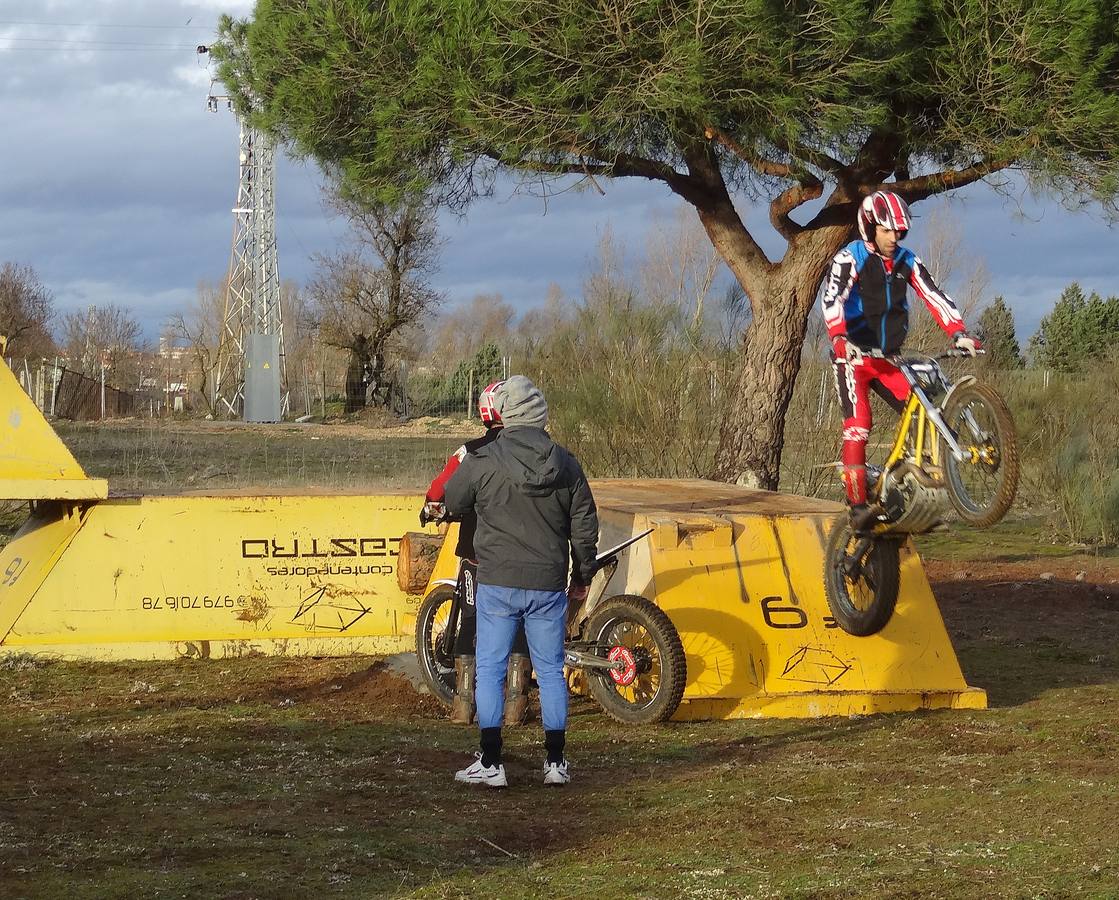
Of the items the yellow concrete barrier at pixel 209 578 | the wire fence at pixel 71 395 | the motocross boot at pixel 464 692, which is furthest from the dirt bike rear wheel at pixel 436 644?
the wire fence at pixel 71 395

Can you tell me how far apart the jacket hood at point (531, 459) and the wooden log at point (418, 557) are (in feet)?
10.9

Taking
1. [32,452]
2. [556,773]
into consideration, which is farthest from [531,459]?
[32,452]

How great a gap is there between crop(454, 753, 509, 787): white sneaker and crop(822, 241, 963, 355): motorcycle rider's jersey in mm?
2928

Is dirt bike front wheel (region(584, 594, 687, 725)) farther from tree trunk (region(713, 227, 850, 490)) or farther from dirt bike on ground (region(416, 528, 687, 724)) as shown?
tree trunk (region(713, 227, 850, 490))

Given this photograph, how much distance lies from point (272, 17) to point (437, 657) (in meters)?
9.84

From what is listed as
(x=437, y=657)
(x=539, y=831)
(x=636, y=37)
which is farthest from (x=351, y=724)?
(x=636, y=37)

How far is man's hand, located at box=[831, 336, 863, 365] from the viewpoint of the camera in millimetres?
7863

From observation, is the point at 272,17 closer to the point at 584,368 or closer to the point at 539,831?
the point at 584,368

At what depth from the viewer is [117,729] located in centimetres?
858

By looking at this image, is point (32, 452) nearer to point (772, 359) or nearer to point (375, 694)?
point (375, 694)

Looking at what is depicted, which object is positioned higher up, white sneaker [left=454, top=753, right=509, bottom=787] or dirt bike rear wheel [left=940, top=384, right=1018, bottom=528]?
dirt bike rear wheel [left=940, top=384, right=1018, bottom=528]

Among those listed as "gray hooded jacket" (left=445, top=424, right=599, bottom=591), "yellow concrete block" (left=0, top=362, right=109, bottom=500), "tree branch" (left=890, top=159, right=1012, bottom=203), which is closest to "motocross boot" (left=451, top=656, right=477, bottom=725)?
"gray hooded jacket" (left=445, top=424, right=599, bottom=591)

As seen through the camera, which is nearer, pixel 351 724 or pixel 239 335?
pixel 351 724

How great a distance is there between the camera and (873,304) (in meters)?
7.85
